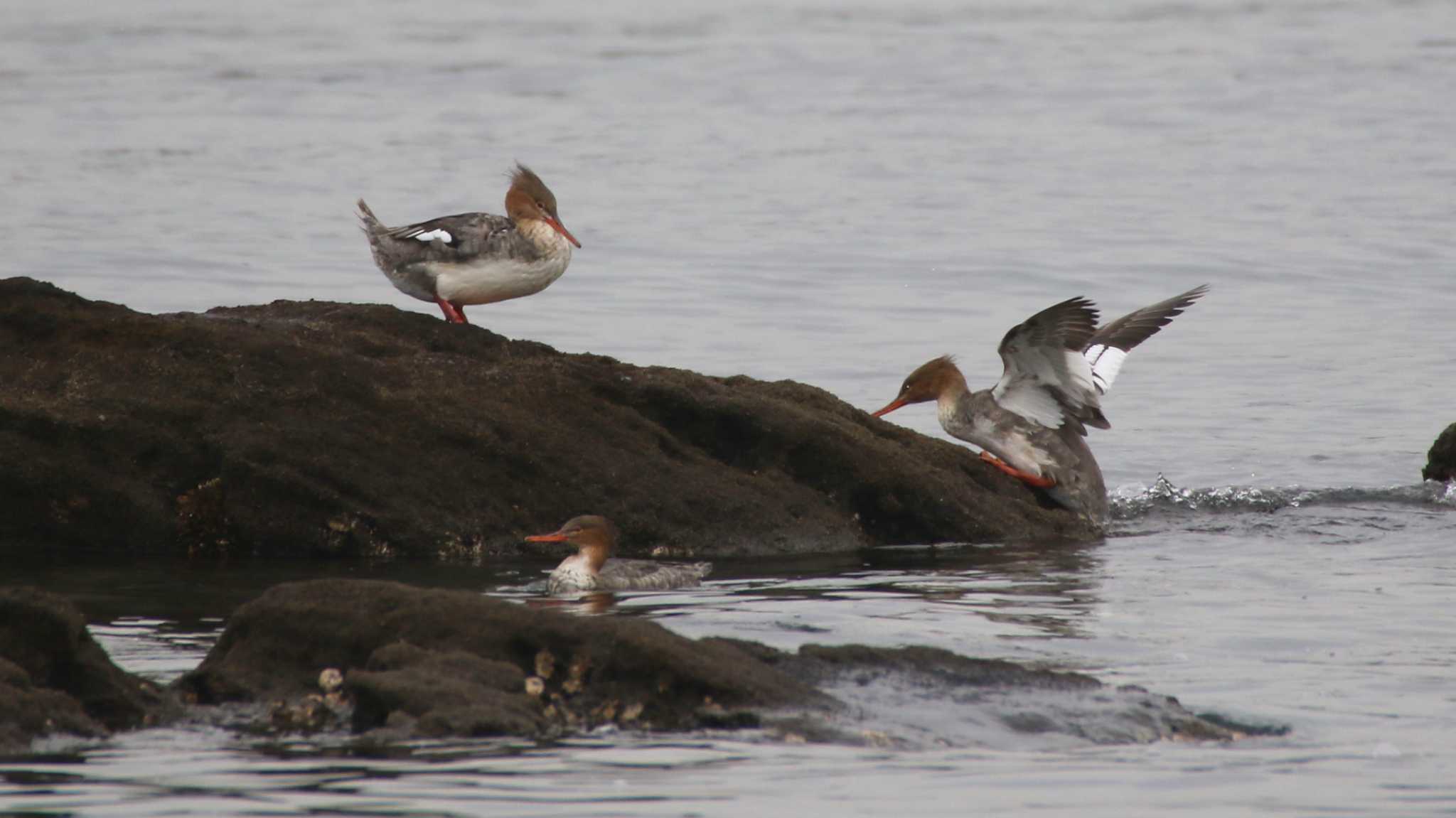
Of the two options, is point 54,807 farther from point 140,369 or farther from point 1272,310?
point 1272,310

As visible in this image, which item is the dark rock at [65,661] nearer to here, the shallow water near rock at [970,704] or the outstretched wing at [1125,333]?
the shallow water near rock at [970,704]

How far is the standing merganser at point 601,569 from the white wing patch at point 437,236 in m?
1.69

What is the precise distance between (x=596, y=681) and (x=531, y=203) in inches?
175

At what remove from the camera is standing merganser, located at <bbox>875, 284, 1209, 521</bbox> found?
11164 mm

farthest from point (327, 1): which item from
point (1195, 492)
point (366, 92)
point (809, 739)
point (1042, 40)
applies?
point (809, 739)

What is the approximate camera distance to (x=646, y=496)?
10.0 meters

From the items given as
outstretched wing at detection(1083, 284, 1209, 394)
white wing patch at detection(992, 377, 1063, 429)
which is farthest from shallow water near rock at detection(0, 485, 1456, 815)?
outstretched wing at detection(1083, 284, 1209, 394)

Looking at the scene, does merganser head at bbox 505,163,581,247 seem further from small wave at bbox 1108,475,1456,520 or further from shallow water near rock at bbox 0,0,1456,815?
small wave at bbox 1108,475,1456,520

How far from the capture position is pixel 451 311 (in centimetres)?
A: 1050

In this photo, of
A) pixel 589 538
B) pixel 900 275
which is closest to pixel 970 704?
pixel 589 538

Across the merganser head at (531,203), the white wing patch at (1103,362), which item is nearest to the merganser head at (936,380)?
the white wing patch at (1103,362)

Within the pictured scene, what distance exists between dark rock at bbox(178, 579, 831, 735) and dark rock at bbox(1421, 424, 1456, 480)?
709 cm

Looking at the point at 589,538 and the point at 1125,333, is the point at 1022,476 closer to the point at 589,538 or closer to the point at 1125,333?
the point at 1125,333

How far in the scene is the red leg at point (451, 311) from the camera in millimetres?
10408
